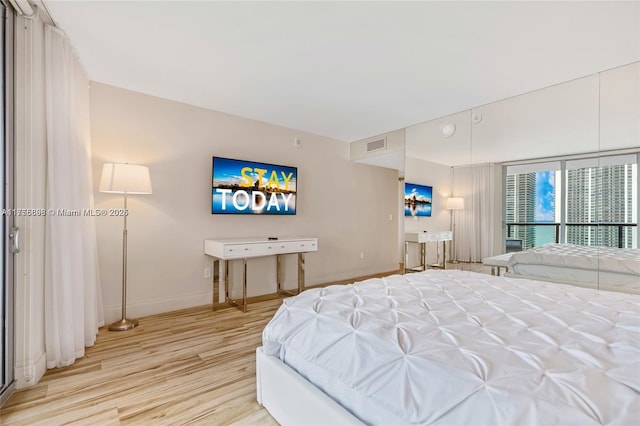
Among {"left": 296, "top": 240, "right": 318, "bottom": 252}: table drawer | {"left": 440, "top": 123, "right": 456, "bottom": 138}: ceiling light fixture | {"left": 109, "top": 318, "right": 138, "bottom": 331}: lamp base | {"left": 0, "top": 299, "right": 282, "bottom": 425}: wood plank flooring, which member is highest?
{"left": 440, "top": 123, "right": 456, "bottom": 138}: ceiling light fixture

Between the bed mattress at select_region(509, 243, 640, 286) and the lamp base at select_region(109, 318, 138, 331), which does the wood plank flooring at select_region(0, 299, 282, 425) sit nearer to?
the lamp base at select_region(109, 318, 138, 331)

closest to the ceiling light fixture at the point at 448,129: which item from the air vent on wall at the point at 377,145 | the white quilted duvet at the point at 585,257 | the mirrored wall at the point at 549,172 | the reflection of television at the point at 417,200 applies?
the mirrored wall at the point at 549,172

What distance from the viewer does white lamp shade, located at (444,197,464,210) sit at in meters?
3.89

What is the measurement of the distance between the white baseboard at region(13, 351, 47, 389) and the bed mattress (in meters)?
4.39

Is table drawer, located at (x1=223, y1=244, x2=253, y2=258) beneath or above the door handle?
beneath

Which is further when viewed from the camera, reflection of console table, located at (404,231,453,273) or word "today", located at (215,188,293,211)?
reflection of console table, located at (404,231,453,273)

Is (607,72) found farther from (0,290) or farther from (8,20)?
(0,290)

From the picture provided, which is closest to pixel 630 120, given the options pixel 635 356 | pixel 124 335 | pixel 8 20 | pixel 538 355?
pixel 635 356

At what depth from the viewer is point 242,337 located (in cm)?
278

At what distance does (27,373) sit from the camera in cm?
194

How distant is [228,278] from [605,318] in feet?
11.7

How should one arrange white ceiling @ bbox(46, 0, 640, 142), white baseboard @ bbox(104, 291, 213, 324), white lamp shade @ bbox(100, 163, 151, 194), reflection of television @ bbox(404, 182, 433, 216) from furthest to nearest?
reflection of television @ bbox(404, 182, 433, 216) → white baseboard @ bbox(104, 291, 213, 324) → white lamp shade @ bbox(100, 163, 151, 194) → white ceiling @ bbox(46, 0, 640, 142)

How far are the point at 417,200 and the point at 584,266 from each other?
2.02 meters

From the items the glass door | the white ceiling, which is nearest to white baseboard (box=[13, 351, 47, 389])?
the glass door
